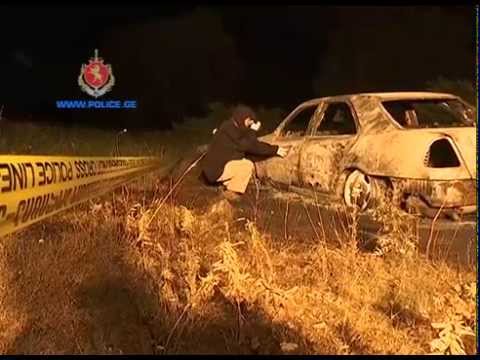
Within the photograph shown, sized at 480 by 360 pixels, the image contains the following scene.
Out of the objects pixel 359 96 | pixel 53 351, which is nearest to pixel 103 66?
pixel 359 96

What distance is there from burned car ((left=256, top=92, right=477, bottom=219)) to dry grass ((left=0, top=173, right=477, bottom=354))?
97 centimetres

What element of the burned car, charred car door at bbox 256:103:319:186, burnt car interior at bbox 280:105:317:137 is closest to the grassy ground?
the burned car

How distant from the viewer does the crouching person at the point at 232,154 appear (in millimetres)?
6781

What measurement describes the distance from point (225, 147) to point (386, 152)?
1.84 meters

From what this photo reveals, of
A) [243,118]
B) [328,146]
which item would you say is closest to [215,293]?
[328,146]

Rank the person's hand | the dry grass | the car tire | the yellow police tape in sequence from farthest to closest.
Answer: the person's hand, the car tire, the yellow police tape, the dry grass

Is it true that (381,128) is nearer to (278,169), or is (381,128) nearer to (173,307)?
(278,169)

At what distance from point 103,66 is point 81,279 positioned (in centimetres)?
838

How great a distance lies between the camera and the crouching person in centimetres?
678

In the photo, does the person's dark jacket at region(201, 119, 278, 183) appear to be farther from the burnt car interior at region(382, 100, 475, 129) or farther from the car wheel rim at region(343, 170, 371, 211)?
the burnt car interior at region(382, 100, 475, 129)

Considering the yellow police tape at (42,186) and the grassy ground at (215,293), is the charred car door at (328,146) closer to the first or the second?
the grassy ground at (215,293)

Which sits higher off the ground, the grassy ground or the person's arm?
the person's arm

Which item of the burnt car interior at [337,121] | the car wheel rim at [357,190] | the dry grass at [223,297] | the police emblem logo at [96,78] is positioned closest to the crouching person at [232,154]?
the burnt car interior at [337,121]

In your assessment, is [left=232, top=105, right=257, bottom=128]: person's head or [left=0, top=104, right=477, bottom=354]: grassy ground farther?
[left=232, top=105, right=257, bottom=128]: person's head
